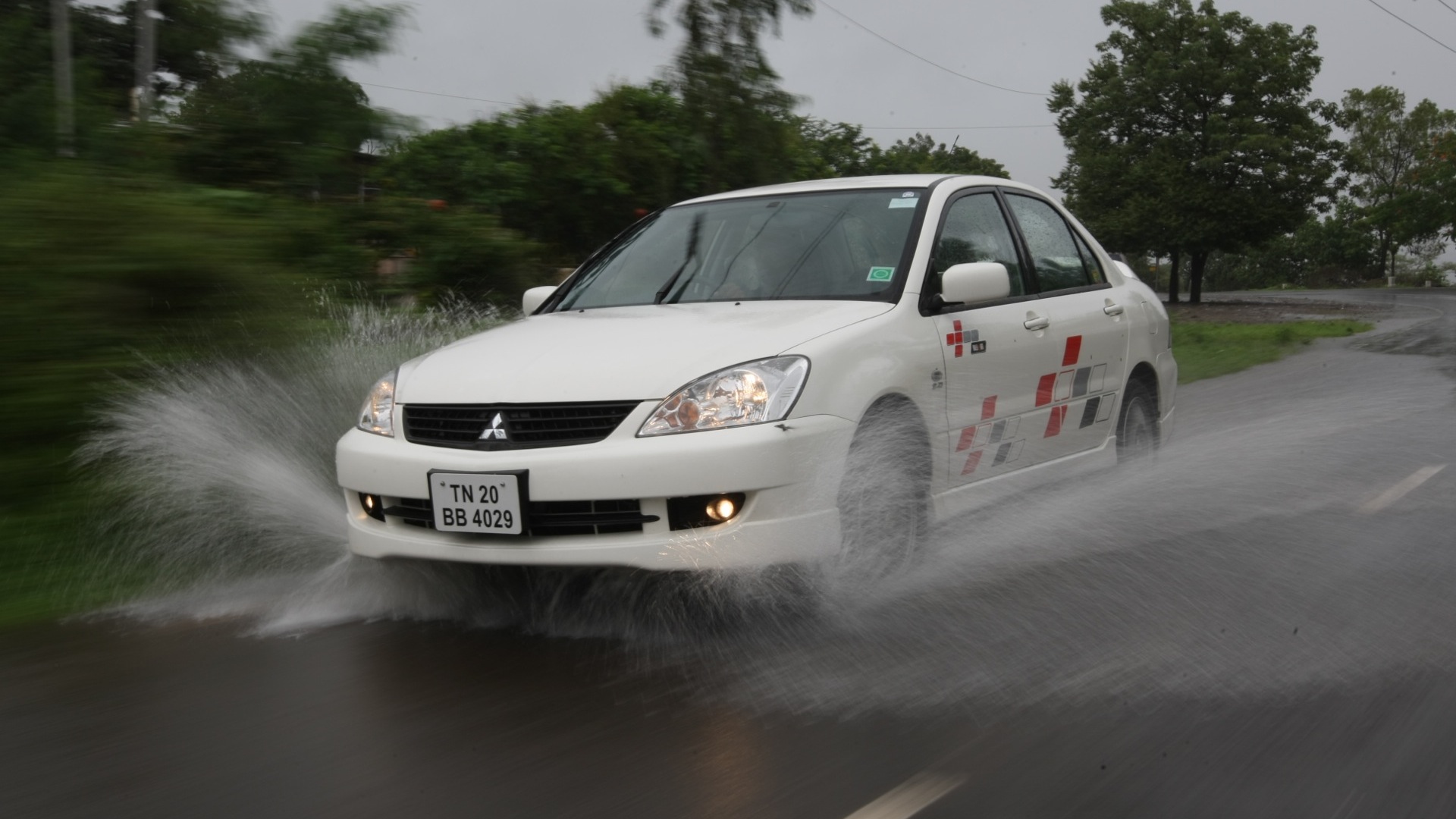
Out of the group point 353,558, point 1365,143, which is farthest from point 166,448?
point 1365,143

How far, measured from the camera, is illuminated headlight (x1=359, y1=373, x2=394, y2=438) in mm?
4789

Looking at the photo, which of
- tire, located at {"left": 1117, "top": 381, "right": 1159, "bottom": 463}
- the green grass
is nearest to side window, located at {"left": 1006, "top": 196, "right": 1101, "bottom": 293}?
tire, located at {"left": 1117, "top": 381, "right": 1159, "bottom": 463}

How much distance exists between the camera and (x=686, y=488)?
13.5ft

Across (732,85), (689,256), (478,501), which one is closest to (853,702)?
(478,501)

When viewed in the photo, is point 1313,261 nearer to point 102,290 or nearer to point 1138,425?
point 1138,425

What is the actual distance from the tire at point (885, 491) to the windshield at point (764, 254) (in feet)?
1.95

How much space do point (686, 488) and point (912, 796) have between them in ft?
→ 4.32

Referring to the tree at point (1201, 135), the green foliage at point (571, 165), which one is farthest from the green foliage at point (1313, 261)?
the green foliage at point (571, 165)

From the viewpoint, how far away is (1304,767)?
10.5 feet

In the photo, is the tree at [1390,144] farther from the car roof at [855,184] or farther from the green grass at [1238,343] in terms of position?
the car roof at [855,184]

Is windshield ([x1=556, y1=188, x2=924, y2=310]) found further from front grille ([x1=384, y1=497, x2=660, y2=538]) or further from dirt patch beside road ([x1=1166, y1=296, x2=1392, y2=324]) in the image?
dirt patch beside road ([x1=1166, y1=296, x2=1392, y2=324])

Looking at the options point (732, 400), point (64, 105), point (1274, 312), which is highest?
point (64, 105)

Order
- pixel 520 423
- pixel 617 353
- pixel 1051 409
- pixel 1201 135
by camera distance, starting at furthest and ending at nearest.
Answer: pixel 1201 135 < pixel 1051 409 < pixel 617 353 < pixel 520 423

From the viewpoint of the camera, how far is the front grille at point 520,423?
4.27 m
